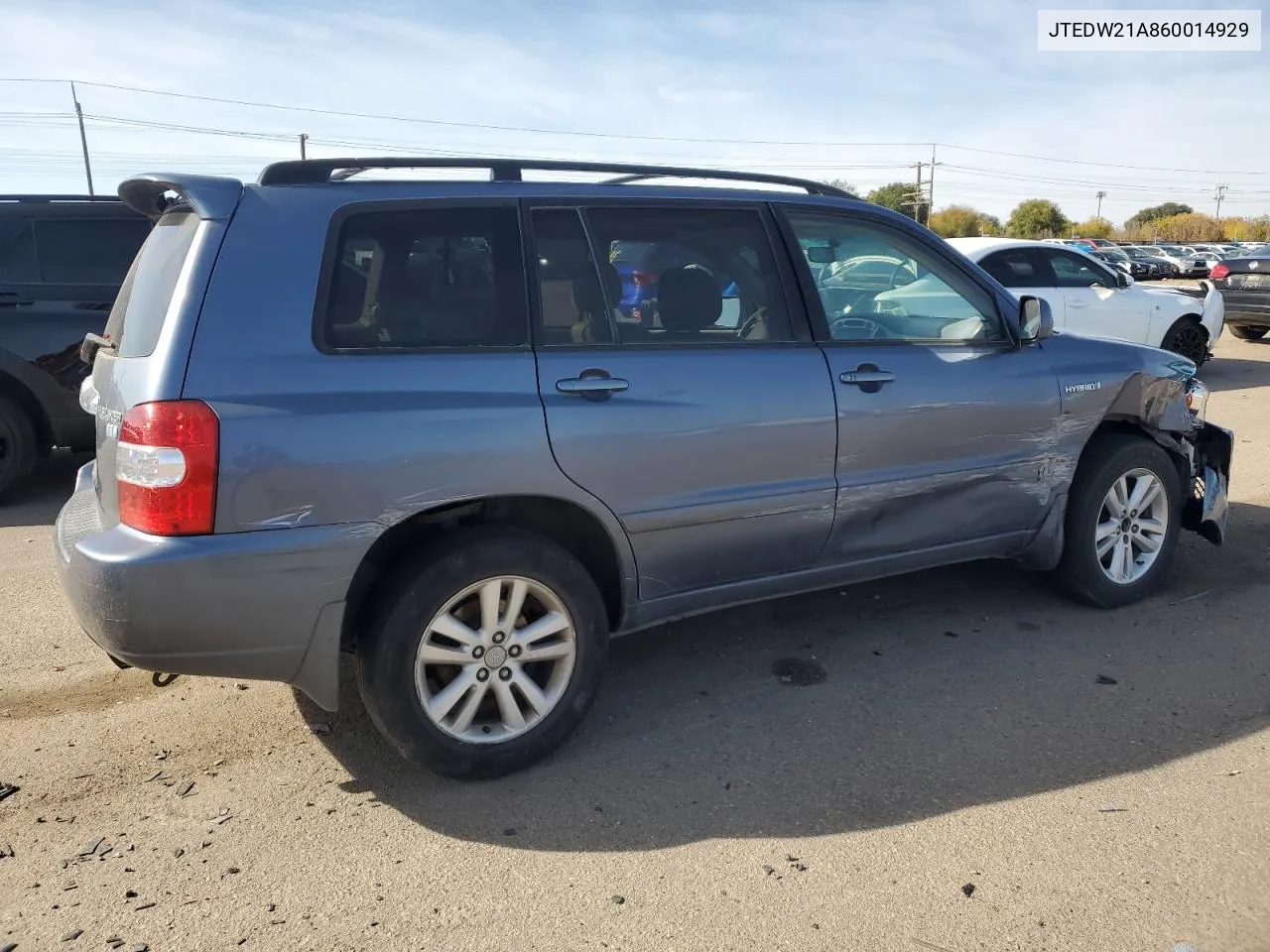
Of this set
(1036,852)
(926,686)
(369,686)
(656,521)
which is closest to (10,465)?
(369,686)

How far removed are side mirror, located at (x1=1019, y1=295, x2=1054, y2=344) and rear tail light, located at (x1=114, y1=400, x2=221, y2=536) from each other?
3173 millimetres

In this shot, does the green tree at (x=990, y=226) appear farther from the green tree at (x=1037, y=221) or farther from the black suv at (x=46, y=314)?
the black suv at (x=46, y=314)

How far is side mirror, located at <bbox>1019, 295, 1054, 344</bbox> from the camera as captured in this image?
4.08 metres

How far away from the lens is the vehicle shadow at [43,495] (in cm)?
630

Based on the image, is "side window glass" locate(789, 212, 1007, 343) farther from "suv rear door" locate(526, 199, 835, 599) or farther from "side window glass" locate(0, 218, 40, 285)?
"side window glass" locate(0, 218, 40, 285)

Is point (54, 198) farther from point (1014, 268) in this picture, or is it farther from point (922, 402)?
point (1014, 268)

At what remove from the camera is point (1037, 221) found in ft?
261

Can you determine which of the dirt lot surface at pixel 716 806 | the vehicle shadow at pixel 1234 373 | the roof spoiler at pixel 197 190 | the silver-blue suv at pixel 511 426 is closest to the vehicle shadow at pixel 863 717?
the dirt lot surface at pixel 716 806

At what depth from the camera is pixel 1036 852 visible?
276cm

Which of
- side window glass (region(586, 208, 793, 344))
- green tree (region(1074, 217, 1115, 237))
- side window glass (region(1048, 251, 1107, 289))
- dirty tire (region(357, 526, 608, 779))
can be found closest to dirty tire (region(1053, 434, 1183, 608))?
side window glass (region(586, 208, 793, 344))

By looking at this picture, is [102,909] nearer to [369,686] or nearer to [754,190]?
[369,686]

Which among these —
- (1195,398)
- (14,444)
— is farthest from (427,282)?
(14,444)

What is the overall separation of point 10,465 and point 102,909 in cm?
503

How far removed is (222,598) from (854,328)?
8.14 ft
